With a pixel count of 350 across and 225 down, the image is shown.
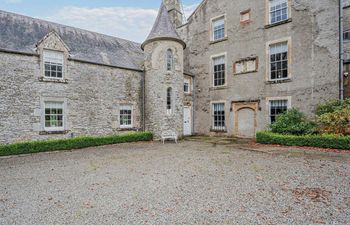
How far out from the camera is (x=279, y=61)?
14539 mm

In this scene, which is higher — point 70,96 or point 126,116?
point 70,96

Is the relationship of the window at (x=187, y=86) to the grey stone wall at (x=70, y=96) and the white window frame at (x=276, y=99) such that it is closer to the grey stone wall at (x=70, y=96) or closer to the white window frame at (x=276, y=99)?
the grey stone wall at (x=70, y=96)

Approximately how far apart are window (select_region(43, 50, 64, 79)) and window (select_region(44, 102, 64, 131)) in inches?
66.8

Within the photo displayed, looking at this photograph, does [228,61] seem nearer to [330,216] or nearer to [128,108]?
[128,108]

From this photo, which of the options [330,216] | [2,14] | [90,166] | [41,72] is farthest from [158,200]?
[2,14]

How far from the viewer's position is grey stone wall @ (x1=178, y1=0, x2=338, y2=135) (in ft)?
41.7

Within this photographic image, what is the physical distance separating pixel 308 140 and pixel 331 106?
2.73 m

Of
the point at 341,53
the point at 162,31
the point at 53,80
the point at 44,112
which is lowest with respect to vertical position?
the point at 44,112

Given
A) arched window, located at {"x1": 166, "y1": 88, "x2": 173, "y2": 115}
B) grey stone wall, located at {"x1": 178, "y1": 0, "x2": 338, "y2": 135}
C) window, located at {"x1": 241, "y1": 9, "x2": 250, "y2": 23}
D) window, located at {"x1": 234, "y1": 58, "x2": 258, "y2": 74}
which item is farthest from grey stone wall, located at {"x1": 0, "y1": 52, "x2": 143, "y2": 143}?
window, located at {"x1": 241, "y1": 9, "x2": 250, "y2": 23}

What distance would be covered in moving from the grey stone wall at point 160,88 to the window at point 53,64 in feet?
19.1

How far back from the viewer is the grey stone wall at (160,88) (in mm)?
14992

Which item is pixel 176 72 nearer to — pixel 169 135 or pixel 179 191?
pixel 169 135

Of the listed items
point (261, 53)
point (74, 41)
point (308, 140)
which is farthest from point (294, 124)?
point (74, 41)

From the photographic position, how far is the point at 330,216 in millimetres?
3807
